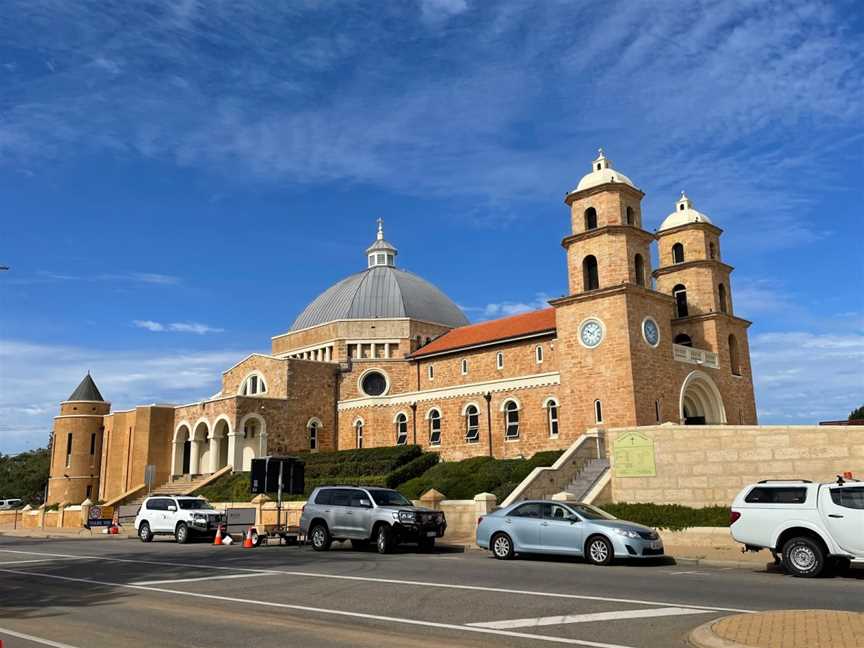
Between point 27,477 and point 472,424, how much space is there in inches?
2468

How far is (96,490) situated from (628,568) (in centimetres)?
4917

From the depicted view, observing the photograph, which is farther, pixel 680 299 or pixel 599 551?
pixel 680 299

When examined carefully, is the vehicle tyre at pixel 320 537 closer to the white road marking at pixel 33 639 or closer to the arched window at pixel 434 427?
the white road marking at pixel 33 639

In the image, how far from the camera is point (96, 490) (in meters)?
54.3

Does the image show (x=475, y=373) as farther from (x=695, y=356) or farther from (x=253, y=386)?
(x=253, y=386)

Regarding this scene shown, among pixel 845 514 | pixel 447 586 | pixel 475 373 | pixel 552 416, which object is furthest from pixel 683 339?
pixel 447 586

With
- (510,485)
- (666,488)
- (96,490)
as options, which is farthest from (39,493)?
(666,488)

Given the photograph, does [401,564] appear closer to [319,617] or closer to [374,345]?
[319,617]

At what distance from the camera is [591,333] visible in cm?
3325

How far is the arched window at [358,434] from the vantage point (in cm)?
4544

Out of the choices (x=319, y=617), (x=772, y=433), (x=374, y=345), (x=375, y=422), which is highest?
(x=374, y=345)

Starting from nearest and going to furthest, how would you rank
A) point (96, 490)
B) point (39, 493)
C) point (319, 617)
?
point (319, 617)
point (96, 490)
point (39, 493)

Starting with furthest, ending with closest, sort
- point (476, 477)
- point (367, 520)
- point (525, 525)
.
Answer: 1. point (476, 477)
2. point (367, 520)
3. point (525, 525)

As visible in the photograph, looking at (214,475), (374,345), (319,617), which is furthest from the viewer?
(374,345)
